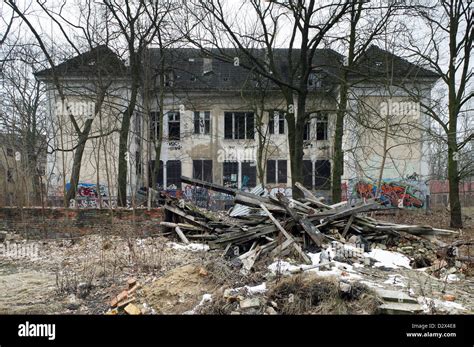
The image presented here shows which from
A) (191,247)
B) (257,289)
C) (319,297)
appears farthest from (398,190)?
(319,297)

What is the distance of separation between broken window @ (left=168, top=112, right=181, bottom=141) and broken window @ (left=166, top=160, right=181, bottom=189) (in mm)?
1986

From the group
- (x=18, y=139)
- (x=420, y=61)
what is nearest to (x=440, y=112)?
(x=420, y=61)

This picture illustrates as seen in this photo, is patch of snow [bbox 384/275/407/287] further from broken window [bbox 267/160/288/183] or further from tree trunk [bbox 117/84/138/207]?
broken window [bbox 267/160/288/183]

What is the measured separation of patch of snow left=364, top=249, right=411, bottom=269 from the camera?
283 inches

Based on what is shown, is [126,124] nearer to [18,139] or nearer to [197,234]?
[18,139]

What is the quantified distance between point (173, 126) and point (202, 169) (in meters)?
4.59

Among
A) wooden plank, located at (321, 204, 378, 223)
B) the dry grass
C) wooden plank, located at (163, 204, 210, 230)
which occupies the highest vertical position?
wooden plank, located at (321, 204, 378, 223)

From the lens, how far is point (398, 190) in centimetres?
2542

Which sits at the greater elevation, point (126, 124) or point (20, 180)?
point (126, 124)

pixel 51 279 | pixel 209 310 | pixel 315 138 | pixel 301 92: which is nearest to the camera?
pixel 209 310

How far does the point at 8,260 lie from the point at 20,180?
4786 mm

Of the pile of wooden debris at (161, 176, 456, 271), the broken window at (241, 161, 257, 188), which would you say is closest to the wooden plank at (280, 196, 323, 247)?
the pile of wooden debris at (161, 176, 456, 271)

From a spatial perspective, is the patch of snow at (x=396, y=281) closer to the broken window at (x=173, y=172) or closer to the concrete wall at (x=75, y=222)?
the concrete wall at (x=75, y=222)

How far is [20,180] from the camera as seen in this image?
12625 mm
